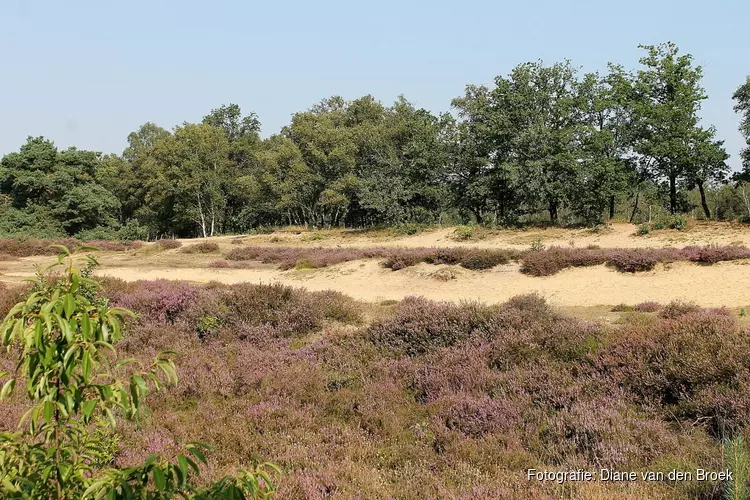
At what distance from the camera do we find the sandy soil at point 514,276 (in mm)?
16156

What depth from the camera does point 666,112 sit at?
31469 mm

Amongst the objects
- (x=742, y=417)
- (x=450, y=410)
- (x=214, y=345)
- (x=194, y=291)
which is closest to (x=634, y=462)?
(x=742, y=417)

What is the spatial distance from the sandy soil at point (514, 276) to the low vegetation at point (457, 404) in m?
5.76

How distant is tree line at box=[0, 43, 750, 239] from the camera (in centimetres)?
3306

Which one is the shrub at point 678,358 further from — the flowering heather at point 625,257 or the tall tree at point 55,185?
the tall tree at point 55,185

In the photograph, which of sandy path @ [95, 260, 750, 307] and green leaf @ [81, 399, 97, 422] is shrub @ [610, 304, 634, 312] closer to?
sandy path @ [95, 260, 750, 307]

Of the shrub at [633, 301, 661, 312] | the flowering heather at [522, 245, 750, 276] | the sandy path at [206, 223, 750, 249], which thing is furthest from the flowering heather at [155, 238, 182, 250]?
the shrub at [633, 301, 661, 312]

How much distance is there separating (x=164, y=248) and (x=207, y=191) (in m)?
20.2

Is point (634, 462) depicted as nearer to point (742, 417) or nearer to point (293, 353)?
point (742, 417)

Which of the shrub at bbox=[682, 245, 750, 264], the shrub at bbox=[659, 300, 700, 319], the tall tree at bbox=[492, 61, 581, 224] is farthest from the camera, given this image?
the tall tree at bbox=[492, 61, 581, 224]

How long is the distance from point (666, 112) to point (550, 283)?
19780 millimetres

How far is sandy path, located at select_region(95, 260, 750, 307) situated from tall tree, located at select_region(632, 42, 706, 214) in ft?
55.3

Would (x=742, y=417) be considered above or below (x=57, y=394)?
below

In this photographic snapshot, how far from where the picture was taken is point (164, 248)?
38.5 m
